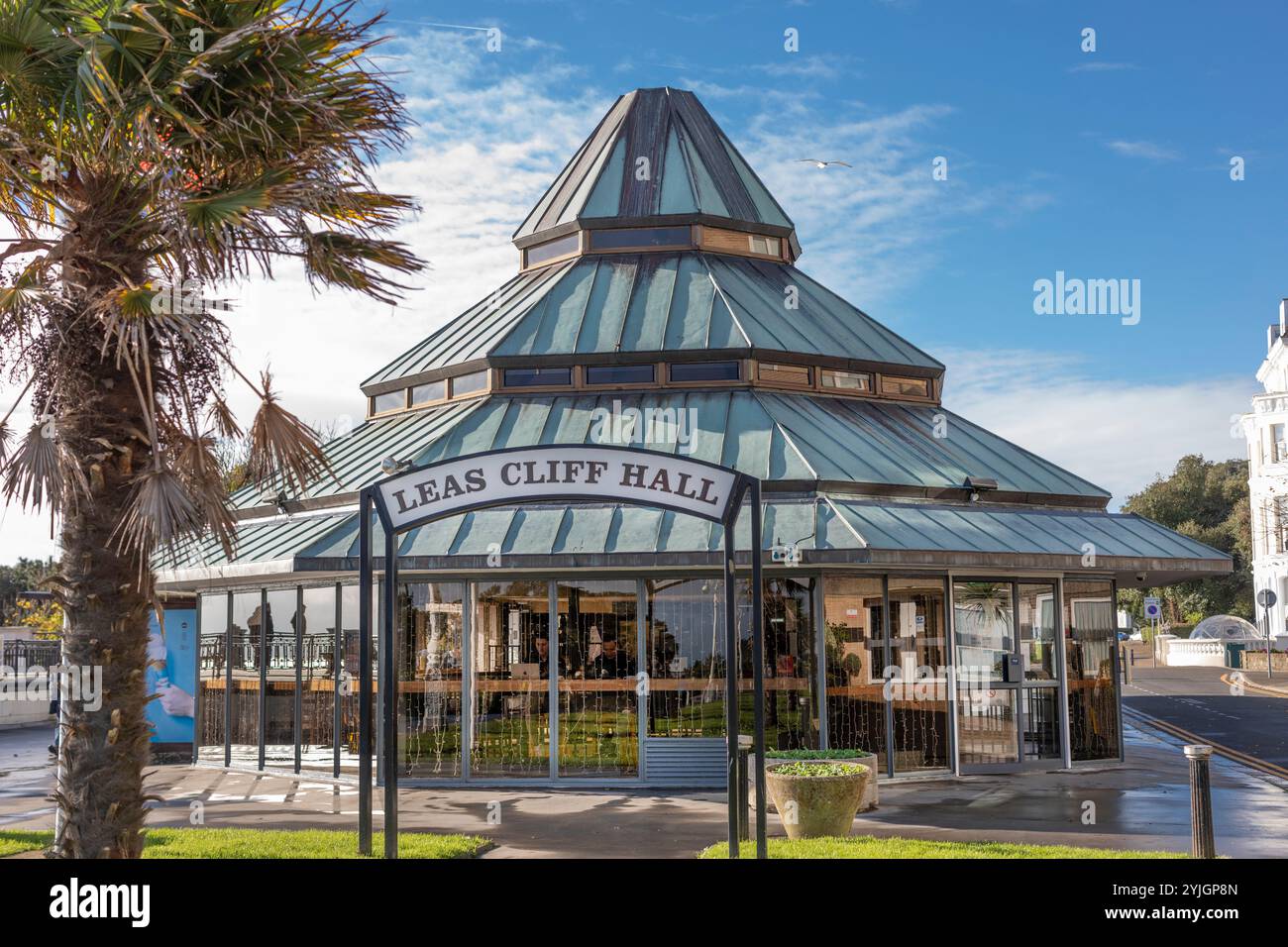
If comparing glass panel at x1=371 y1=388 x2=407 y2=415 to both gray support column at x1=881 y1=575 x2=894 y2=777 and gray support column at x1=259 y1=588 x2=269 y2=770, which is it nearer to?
gray support column at x1=259 y1=588 x2=269 y2=770

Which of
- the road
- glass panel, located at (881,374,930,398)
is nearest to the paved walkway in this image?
the road

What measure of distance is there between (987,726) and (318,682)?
10.4 m

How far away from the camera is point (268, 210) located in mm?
10000

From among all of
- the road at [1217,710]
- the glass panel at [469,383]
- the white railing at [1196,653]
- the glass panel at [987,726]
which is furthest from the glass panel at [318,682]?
the white railing at [1196,653]

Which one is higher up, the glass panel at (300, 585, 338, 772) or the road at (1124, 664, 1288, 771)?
the glass panel at (300, 585, 338, 772)

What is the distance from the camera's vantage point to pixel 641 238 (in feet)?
78.1

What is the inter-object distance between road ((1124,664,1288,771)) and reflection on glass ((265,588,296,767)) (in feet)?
53.0

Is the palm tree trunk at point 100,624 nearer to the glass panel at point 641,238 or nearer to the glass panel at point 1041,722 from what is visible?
the glass panel at point 1041,722

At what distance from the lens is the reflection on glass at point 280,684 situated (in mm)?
19359

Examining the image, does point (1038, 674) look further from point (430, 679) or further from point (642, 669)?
point (430, 679)

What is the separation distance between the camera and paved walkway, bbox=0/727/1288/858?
1276 centimetres

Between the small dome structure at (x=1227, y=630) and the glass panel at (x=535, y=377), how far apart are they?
4853 centimetres

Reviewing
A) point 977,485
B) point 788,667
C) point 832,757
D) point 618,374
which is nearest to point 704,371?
point 618,374
